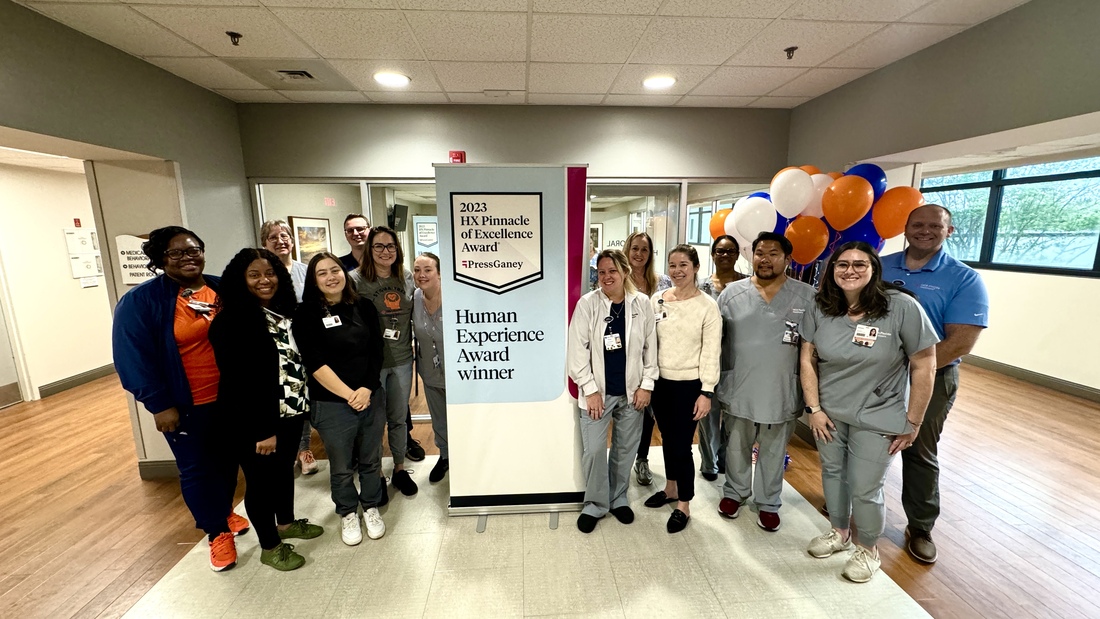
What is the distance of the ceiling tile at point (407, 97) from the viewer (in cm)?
344

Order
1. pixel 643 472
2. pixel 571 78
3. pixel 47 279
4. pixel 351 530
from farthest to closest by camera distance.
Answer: pixel 47 279 < pixel 571 78 < pixel 643 472 < pixel 351 530

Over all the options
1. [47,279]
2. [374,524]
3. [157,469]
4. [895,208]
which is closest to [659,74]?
[895,208]

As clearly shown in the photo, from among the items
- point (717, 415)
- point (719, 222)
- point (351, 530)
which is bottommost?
point (351, 530)

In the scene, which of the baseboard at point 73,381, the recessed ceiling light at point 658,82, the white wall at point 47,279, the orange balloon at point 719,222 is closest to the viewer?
the recessed ceiling light at point 658,82

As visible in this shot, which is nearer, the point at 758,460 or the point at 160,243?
the point at 160,243

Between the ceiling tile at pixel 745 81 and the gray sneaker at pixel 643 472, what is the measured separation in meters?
2.77

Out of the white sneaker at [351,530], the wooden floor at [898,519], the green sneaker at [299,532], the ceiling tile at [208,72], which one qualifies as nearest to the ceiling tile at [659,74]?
the ceiling tile at [208,72]

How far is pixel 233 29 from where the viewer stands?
93.4 inches

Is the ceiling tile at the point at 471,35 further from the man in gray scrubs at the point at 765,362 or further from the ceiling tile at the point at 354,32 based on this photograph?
the man in gray scrubs at the point at 765,362

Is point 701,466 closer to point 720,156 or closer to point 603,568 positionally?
point 603,568

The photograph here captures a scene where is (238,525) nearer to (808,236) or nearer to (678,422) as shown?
(678,422)

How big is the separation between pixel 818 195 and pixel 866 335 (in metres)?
1.22

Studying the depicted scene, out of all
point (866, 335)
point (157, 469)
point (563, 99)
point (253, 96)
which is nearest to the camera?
point (866, 335)

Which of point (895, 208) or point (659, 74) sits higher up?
point (659, 74)
